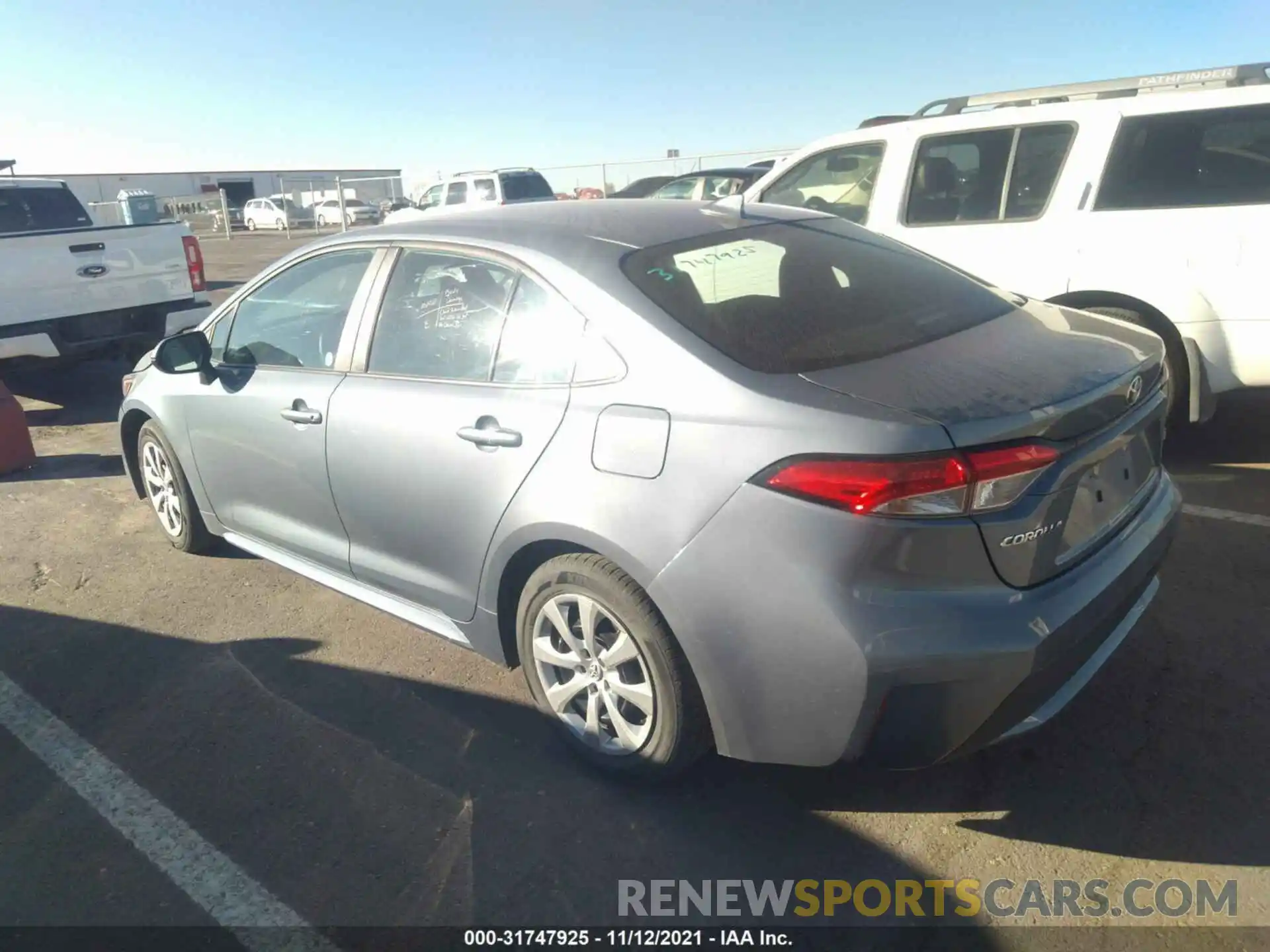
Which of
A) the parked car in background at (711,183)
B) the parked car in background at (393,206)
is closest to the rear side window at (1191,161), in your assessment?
the parked car in background at (711,183)

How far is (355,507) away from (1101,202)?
13.8ft

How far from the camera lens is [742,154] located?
20.2 m

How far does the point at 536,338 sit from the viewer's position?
2801mm

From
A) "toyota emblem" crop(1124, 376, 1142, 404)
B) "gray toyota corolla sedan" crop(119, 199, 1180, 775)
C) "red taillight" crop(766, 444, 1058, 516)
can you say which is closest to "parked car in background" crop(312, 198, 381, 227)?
"gray toyota corolla sedan" crop(119, 199, 1180, 775)

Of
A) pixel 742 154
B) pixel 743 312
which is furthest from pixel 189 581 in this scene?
pixel 742 154

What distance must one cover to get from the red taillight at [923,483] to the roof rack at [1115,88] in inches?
158

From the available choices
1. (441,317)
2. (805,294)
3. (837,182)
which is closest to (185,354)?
(441,317)

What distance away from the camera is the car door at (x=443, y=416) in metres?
2.75

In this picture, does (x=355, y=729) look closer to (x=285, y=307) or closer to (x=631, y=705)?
(x=631, y=705)

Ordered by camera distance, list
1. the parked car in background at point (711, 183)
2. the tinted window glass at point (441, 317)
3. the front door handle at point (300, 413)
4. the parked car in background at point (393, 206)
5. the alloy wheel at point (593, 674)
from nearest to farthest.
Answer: the alloy wheel at point (593, 674) < the tinted window glass at point (441, 317) < the front door handle at point (300, 413) < the parked car in background at point (711, 183) < the parked car in background at point (393, 206)

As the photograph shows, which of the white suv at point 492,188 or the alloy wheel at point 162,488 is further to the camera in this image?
the white suv at point 492,188

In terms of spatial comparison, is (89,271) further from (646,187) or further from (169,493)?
(646,187)

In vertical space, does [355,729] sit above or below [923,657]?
below

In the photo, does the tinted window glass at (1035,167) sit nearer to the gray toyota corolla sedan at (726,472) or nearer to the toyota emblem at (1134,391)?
the gray toyota corolla sedan at (726,472)
